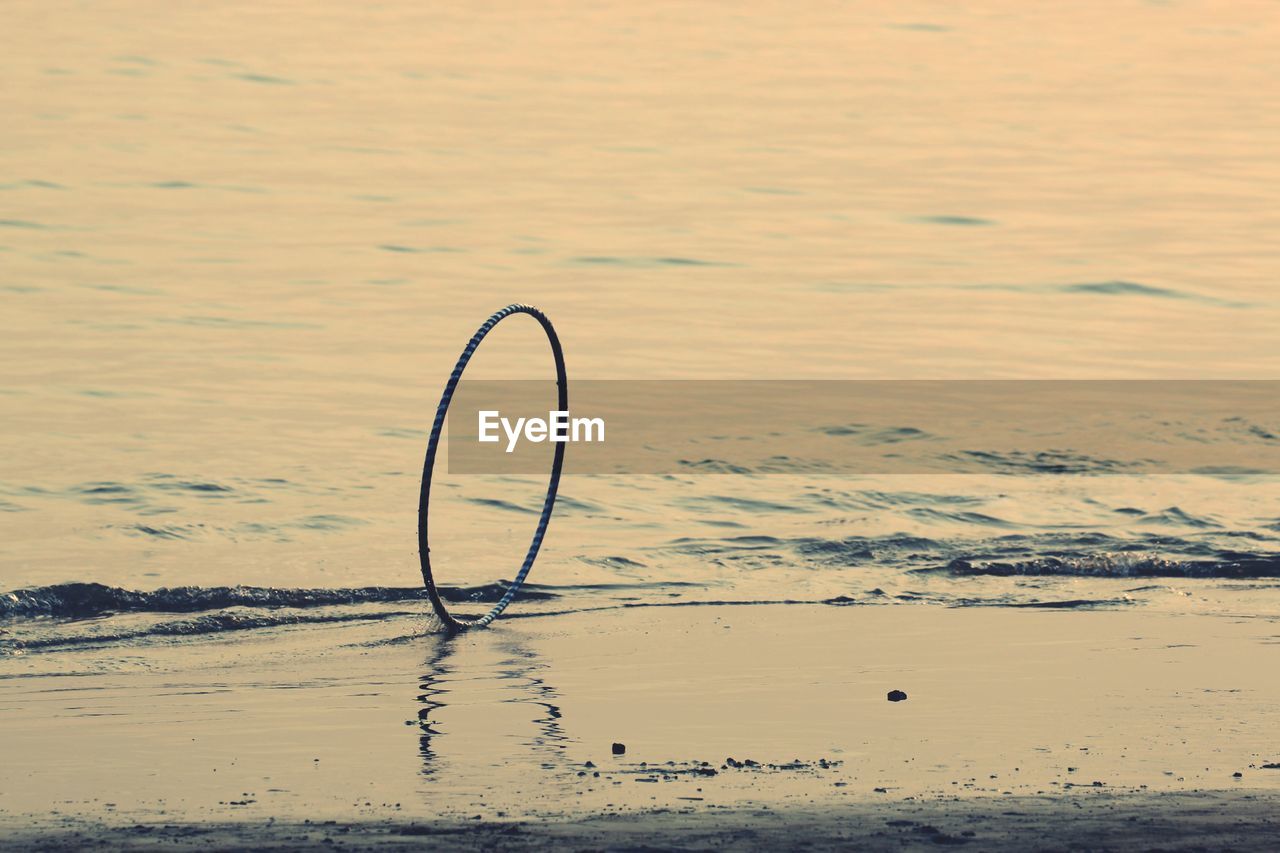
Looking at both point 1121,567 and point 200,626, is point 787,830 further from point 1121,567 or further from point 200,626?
point 1121,567

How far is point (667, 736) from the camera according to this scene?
10891 mm

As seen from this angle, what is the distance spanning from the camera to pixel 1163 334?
33312 millimetres

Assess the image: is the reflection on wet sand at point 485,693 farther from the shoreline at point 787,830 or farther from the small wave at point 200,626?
the small wave at point 200,626

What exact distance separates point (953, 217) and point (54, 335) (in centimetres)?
1956

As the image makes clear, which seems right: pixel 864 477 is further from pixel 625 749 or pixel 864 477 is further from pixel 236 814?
pixel 236 814

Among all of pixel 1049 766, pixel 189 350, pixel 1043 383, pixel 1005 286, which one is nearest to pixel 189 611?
pixel 1049 766

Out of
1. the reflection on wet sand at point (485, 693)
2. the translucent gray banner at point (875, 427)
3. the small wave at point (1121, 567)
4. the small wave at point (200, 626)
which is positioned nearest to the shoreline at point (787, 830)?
the reflection on wet sand at point (485, 693)
